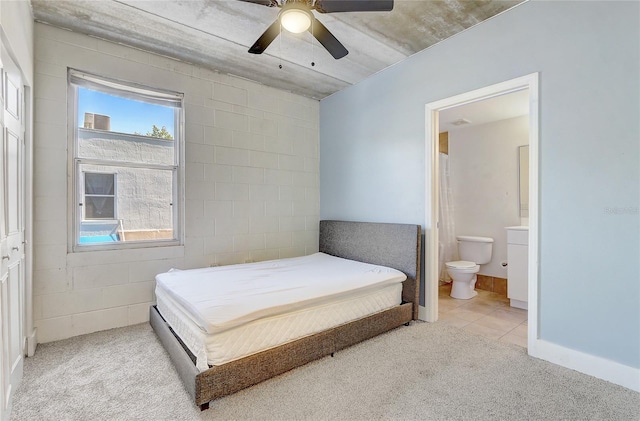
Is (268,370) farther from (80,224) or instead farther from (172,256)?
(80,224)

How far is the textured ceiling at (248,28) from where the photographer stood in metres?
2.38

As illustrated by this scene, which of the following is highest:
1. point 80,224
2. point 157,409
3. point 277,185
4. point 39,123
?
point 39,123

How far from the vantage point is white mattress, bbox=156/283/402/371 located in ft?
5.90

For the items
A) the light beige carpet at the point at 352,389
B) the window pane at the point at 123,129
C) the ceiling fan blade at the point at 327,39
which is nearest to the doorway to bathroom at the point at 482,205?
the light beige carpet at the point at 352,389

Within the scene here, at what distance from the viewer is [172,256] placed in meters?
3.23

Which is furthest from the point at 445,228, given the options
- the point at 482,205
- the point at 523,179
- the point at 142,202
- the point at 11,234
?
the point at 11,234

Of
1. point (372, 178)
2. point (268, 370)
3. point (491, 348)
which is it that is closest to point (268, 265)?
point (268, 370)

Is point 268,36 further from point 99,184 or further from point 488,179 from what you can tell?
point 488,179

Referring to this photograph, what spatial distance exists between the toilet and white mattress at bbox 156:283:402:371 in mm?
1618

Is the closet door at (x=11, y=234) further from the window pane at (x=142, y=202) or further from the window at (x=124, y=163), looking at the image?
the window pane at (x=142, y=202)

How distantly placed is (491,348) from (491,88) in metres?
2.17

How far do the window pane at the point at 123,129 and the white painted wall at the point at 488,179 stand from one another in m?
4.14

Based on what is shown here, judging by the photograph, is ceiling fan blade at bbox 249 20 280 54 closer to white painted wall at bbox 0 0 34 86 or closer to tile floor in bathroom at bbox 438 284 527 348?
white painted wall at bbox 0 0 34 86

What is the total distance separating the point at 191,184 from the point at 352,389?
8.41 ft
